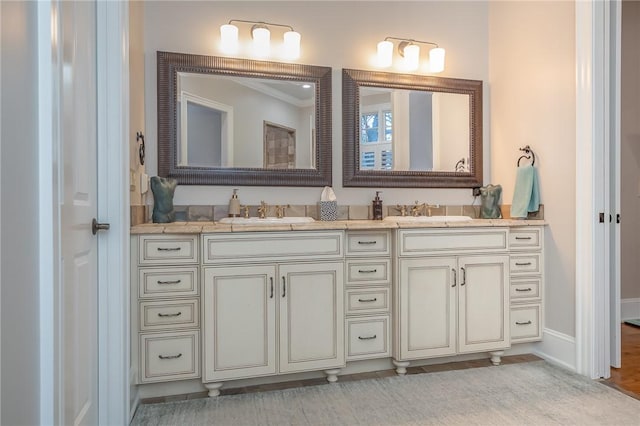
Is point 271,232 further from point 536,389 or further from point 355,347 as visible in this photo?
point 536,389

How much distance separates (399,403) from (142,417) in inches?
47.5

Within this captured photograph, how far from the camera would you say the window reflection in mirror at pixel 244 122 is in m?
2.56

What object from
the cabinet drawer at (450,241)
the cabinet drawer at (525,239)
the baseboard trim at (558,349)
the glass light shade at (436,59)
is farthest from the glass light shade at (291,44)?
the baseboard trim at (558,349)

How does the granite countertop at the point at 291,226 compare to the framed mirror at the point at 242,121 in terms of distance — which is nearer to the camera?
the granite countertop at the point at 291,226

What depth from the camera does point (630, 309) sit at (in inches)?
137

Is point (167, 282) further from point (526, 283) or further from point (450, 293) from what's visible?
point (526, 283)

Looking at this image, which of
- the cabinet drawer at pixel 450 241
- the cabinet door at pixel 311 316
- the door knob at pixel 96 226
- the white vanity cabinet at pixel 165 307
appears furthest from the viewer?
the cabinet drawer at pixel 450 241

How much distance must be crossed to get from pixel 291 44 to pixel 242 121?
590mm

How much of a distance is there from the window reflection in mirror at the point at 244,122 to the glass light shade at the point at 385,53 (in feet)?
1.71

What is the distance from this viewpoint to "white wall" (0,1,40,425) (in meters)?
0.88

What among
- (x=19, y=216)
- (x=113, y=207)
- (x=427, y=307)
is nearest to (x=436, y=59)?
(x=427, y=307)

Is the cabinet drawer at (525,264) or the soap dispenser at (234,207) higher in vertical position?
the soap dispenser at (234,207)

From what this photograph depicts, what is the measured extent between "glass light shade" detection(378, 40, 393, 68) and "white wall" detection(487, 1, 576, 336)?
0.83 m

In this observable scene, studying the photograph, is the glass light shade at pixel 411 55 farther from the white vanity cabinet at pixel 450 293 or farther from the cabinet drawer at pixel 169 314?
the cabinet drawer at pixel 169 314
